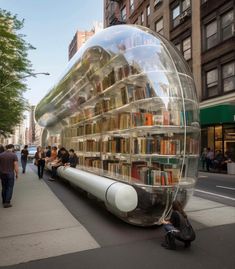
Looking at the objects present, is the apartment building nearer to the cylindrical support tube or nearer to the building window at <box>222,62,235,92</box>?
the building window at <box>222,62,235,92</box>

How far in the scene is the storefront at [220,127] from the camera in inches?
861

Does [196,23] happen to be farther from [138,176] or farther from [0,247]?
[0,247]

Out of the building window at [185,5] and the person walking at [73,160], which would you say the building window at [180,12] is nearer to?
the building window at [185,5]

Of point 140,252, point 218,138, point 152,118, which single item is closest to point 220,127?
point 218,138

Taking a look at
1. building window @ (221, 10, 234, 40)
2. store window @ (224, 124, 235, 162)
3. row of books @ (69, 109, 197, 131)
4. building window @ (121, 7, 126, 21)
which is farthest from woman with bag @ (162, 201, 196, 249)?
building window @ (121, 7, 126, 21)

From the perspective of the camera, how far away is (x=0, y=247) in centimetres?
554

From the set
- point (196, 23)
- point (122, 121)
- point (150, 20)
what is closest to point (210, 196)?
point (122, 121)

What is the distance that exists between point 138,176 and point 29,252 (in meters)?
2.70

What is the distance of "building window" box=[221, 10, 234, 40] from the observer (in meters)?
22.4

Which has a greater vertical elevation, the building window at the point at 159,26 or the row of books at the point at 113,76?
the building window at the point at 159,26

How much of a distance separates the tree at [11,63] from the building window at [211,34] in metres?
13.7

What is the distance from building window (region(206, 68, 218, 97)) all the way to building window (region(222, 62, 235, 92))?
85cm

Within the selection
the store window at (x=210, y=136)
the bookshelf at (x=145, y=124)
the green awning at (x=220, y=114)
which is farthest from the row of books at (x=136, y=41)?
the store window at (x=210, y=136)

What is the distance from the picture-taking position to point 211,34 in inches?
972
